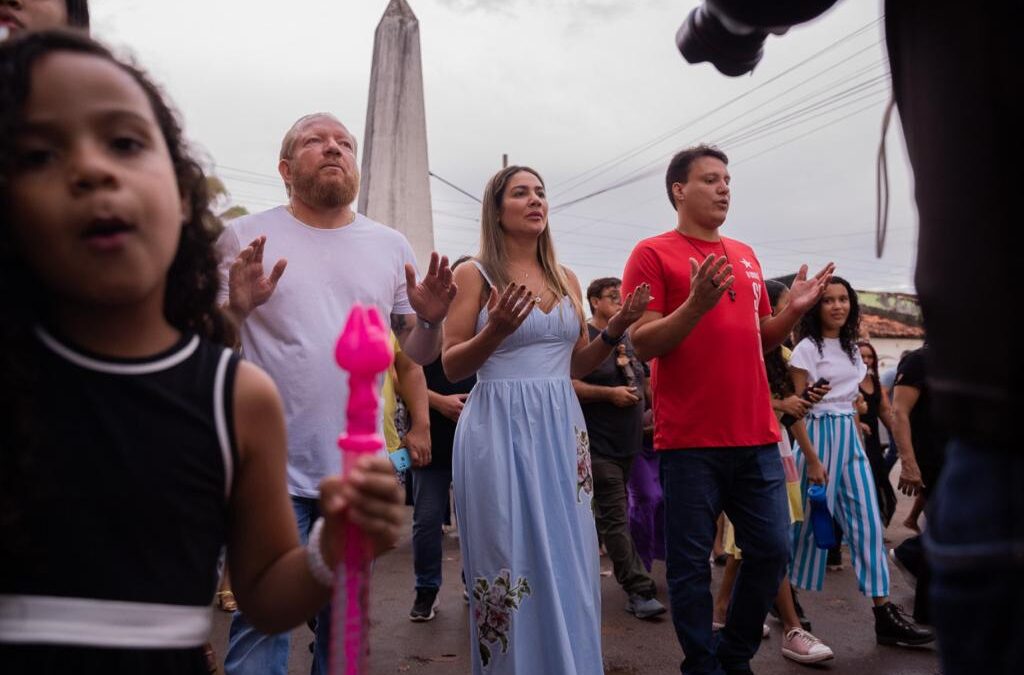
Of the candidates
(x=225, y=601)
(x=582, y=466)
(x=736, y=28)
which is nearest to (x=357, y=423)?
(x=736, y=28)

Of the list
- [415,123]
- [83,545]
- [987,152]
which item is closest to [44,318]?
[83,545]

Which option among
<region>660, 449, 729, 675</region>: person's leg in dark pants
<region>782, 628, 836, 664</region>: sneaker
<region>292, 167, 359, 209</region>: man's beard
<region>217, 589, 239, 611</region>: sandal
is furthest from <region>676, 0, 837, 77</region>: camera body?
<region>217, 589, 239, 611</region>: sandal

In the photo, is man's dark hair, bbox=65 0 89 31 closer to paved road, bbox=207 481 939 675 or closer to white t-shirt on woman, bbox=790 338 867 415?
paved road, bbox=207 481 939 675

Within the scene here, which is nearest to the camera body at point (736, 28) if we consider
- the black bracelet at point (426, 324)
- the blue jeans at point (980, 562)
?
the blue jeans at point (980, 562)

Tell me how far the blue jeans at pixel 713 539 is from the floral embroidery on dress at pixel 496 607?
2.54ft

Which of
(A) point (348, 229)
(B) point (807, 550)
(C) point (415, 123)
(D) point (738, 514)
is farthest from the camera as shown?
(C) point (415, 123)

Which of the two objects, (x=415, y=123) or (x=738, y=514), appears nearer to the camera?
(x=738, y=514)

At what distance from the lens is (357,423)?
3.78 feet

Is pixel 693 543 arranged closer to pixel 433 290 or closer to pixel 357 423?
pixel 433 290

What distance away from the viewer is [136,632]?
46.4 inches

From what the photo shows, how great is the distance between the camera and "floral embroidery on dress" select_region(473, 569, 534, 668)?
3.28 metres

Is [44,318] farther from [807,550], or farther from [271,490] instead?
[807,550]

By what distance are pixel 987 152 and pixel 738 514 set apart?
117 inches

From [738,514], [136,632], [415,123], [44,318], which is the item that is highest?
[415,123]
